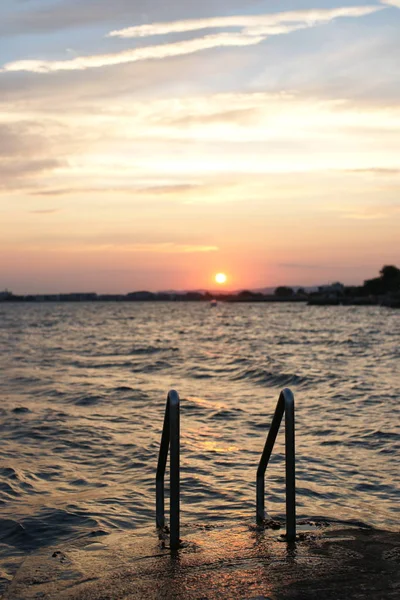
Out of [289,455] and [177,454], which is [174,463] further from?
[289,455]

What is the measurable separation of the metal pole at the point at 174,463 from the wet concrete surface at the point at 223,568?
0.56 feet

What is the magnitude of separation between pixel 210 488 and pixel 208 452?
284 centimetres

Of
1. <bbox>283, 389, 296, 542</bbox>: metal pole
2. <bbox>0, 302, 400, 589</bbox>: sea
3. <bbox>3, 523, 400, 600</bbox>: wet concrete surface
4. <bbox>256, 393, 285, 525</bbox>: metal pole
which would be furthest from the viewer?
<bbox>0, 302, 400, 589</bbox>: sea

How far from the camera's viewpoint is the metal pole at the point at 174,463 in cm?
603

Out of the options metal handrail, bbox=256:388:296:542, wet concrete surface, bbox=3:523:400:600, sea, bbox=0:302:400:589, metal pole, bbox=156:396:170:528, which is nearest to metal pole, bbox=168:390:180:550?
wet concrete surface, bbox=3:523:400:600

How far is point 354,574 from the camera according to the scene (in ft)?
18.0

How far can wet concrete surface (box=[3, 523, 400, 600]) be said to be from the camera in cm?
517

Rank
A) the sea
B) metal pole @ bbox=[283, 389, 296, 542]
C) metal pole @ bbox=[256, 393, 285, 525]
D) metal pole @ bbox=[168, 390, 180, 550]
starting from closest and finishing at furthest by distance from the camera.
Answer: metal pole @ bbox=[168, 390, 180, 550], metal pole @ bbox=[283, 389, 296, 542], metal pole @ bbox=[256, 393, 285, 525], the sea

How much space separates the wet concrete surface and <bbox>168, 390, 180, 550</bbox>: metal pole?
0.17 metres

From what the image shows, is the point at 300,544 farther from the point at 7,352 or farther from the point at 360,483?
the point at 7,352

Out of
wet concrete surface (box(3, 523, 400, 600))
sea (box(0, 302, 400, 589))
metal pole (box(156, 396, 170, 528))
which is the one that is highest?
metal pole (box(156, 396, 170, 528))

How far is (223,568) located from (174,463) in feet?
3.17

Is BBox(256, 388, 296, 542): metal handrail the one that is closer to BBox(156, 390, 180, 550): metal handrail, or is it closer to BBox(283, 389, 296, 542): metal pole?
BBox(283, 389, 296, 542): metal pole

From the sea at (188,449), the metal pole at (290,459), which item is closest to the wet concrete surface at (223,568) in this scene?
the metal pole at (290,459)
